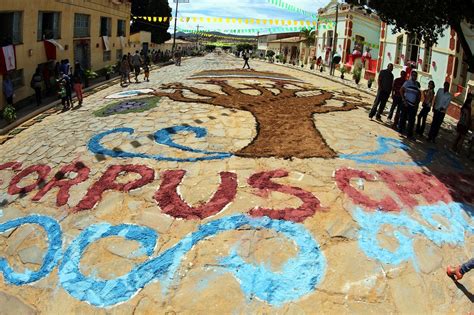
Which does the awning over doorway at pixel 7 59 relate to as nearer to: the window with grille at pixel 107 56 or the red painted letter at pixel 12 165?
the red painted letter at pixel 12 165

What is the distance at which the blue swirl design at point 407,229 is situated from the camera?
5.92 meters

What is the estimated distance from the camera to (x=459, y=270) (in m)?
5.51

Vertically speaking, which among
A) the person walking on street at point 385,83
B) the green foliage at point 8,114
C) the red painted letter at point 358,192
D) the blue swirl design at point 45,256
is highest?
the person walking on street at point 385,83

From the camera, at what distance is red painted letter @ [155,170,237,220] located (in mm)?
6707

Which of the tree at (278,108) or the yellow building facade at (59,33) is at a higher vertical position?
the yellow building facade at (59,33)

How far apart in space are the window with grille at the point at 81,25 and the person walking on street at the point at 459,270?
23.6 metres

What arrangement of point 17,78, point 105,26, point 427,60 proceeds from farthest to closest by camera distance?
point 105,26 < point 427,60 < point 17,78

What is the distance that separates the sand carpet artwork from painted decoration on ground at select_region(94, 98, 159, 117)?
87cm

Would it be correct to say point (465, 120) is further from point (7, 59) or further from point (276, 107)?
point (7, 59)

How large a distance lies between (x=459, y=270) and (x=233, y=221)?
3.23 m

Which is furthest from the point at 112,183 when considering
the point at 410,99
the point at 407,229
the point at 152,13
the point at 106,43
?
the point at 152,13

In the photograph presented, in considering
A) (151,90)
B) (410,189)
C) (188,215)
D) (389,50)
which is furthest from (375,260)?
(389,50)

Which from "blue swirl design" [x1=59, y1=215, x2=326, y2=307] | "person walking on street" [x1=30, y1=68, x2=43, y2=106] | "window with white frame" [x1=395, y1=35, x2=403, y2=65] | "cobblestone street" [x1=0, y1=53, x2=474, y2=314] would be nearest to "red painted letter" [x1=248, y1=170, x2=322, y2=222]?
"cobblestone street" [x1=0, y1=53, x2=474, y2=314]

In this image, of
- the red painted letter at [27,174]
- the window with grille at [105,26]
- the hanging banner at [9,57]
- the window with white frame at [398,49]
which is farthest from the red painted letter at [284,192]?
the window with grille at [105,26]
